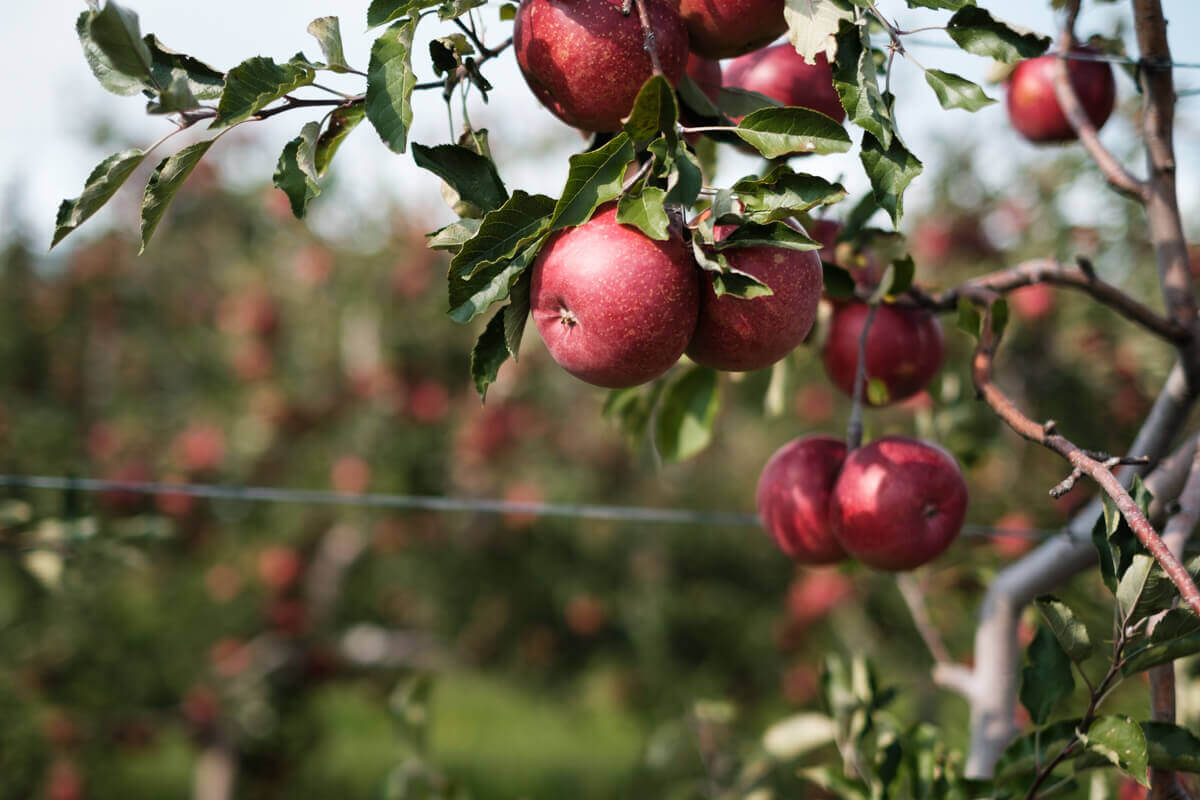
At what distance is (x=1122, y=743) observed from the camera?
0.75 meters

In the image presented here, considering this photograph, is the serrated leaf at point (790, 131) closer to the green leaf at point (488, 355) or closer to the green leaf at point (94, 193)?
the green leaf at point (488, 355)

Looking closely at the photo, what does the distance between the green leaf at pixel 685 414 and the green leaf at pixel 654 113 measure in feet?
1.83

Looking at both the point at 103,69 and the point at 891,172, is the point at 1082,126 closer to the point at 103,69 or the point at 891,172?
the point at 891,172

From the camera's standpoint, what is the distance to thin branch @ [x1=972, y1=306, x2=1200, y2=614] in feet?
2.10

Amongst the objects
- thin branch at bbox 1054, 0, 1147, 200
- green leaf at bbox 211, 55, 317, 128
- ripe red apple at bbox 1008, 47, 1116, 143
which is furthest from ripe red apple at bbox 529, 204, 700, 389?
ripe red apple at bbox 1008, 47, 1116, 143

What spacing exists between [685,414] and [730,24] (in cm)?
54

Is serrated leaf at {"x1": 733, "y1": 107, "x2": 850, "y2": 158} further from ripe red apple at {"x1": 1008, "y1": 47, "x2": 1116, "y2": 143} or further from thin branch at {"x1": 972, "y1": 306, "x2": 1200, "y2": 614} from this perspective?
ripe red apple at {"x1": 1008, "y1": 47, "x2": 1116, "y2": 143}

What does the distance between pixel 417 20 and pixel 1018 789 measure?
909 millimetres

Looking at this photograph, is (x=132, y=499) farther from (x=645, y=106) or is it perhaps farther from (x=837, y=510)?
(x=645, y=106)

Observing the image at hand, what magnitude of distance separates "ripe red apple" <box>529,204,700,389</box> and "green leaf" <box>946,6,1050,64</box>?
296mm

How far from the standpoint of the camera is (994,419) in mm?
1842

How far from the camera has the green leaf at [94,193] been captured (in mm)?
737

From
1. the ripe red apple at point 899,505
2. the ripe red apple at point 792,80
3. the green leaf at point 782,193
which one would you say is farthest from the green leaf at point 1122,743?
the ripe red apple at point 792,80

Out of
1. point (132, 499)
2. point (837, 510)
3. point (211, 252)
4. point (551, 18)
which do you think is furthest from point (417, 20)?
point (211, 252)
